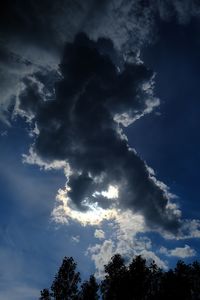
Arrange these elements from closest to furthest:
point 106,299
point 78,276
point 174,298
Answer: point 174,298 → point 106,299 → point 78,276

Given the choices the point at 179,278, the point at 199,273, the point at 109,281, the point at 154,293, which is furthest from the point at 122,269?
the point at 199,273

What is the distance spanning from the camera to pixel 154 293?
4938cm

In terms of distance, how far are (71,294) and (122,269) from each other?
10.3 m

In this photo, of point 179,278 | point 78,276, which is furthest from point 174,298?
point 78,276

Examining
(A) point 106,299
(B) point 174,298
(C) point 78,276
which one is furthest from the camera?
(C) point 78,276

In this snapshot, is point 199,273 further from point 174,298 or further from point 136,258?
point 136,258

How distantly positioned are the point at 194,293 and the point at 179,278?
13.4 ft

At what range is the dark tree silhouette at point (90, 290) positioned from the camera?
174 ft

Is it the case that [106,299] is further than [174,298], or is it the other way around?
[106,299]

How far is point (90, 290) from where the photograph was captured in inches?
2109

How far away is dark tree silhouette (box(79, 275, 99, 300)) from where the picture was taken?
5294 cm

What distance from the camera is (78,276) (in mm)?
54781

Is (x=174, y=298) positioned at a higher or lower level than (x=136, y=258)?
lower

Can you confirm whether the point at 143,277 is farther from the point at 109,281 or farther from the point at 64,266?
the point at 64,266
